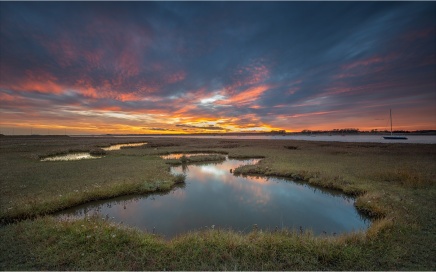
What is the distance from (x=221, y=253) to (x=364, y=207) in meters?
11.9

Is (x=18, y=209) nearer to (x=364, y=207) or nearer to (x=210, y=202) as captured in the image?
(x=210, y=202)

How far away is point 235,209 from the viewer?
51.3ft

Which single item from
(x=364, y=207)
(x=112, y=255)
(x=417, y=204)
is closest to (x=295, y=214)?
(x=364, y=207)

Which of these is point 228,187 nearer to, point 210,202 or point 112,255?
point 210,202

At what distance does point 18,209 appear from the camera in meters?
12.5

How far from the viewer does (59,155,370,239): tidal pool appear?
12875 mm

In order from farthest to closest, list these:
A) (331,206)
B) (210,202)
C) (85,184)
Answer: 1. (85,184)
2. (210,202)
3. (331,206)

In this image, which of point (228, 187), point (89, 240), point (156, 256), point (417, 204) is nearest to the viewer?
point (156, 256)

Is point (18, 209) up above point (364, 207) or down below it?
above

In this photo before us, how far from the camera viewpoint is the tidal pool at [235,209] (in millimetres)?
12875

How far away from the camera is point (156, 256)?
801 centimetres

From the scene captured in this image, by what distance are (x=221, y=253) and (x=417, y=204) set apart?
→ 14.0 m

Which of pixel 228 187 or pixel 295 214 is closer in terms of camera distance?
pixel 295 214

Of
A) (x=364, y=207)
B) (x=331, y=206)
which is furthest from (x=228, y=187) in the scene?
(x=364, y=207)
